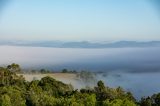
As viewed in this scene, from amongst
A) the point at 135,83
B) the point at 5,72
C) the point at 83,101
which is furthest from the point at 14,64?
the point at 135,83

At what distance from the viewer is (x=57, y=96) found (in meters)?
40.7

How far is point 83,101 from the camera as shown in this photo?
102 ft

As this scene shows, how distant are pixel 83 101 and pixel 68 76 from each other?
48039mm

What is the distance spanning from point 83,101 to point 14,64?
26891 millimetres

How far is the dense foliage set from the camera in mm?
31078

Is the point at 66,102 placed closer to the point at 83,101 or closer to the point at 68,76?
the point at 83,101

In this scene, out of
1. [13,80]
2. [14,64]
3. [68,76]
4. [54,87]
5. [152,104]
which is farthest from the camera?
[68,76]

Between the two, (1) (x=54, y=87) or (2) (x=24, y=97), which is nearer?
(2) (x=24, y=97)

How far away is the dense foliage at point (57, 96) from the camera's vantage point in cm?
3108

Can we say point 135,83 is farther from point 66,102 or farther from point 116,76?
point 66,102

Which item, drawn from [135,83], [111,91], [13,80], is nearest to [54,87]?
[13,80]

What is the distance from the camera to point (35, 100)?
35.2 metres

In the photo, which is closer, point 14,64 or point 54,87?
point 54,87

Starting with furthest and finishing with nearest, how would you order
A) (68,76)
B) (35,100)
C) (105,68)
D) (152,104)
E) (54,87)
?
(105,68) < (68,76) < (54,87) < (152,104) < (35,100)
